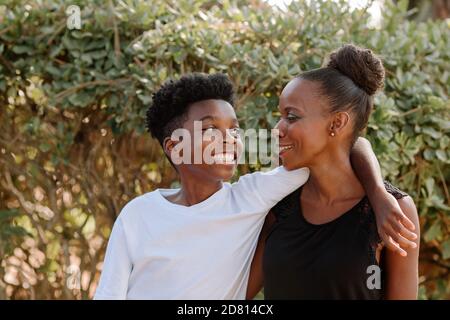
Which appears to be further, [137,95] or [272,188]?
[137,95]

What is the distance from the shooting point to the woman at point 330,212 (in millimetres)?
2574

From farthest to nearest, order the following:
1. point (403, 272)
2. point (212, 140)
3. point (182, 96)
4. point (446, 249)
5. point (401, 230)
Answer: point (446, 249) < point (182, 96) < point (212, 140) < point (403, 272) < point (401, 230)

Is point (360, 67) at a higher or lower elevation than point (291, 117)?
higher

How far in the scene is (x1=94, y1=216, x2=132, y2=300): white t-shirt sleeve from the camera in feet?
8.78

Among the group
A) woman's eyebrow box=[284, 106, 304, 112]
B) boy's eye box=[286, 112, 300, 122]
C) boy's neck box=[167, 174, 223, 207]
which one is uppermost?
woman's eyebrow box=[284, 106, 304, 112]

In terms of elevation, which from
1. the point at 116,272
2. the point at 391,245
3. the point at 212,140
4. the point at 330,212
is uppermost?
the point at 212,140

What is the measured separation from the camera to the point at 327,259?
8.50 feet

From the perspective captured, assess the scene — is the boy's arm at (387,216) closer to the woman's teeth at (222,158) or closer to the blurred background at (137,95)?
the woman's teeth at (222,158)

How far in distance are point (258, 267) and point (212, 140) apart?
49 cm

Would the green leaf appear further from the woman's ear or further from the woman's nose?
the woman's nose

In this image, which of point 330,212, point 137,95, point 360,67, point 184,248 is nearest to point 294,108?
point 360,67

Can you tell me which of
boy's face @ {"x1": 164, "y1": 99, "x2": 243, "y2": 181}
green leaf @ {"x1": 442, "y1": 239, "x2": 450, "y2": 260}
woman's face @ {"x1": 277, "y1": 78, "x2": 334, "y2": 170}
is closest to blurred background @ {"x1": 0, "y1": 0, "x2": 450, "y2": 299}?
green leaf @ {"x1": 442, "y1": 239, "x2": 450, "y2": 260}

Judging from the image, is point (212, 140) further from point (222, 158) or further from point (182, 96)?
point (182, 96)

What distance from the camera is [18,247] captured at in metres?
4.27
